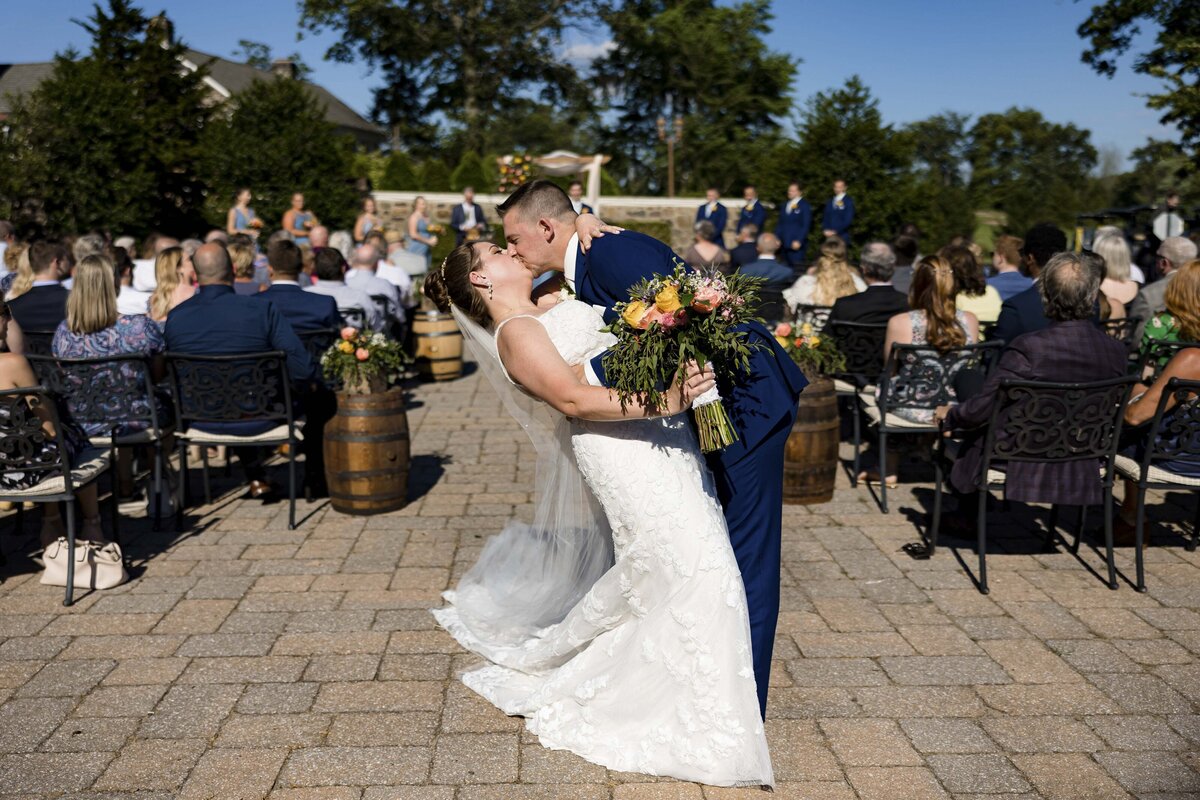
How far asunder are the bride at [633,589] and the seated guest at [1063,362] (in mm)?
2111

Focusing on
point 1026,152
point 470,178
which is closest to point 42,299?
point 470,178

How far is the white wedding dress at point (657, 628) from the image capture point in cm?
332

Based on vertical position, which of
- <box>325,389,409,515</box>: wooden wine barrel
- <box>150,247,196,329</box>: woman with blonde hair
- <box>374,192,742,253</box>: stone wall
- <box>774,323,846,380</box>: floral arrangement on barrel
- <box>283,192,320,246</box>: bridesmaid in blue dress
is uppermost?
<box>374,192,742,253</box>: stone wall

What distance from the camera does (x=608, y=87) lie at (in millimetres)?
45250

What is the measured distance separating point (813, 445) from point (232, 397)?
11.2 ft

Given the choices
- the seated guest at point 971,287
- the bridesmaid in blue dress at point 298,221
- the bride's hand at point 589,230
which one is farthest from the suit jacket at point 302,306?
the bridesmaid in blue dress at point 298,221

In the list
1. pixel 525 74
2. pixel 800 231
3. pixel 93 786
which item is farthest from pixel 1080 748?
pixel 525 74

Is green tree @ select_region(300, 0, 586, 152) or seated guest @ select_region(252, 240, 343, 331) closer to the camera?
seated guest @ select_region(252, 240, 343, 331)

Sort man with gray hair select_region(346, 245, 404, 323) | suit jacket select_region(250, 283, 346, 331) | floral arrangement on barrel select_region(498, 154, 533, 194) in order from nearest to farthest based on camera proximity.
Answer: suit jacket select_region(250, 283, 346, 331)
man with gray hair select_region(346, 245, 404, 323)
floral arrangement on barrel select_region(498, 154, 533, 194)

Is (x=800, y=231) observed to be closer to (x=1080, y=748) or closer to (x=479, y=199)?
(x=479, y=199)

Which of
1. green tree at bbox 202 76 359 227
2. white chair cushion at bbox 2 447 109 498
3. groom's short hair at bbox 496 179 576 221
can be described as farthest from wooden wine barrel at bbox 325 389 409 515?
green tree at bbox 202 76 359 227

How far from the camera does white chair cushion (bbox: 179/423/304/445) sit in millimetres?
5918

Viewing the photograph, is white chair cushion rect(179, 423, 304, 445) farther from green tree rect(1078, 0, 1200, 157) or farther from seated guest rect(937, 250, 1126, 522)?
green tree rect(1078, 0, 1200, 157)

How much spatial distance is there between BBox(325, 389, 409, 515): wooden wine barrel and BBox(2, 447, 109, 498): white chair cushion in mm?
1268
